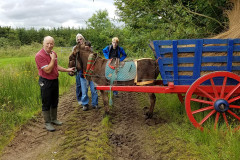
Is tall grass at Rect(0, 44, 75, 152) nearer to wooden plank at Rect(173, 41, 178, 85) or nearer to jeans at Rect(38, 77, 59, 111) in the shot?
jeans at Rect(38, 77, 59, 111)

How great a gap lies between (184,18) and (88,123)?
13.1 feet

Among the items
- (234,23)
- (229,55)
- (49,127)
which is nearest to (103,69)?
(49,127)

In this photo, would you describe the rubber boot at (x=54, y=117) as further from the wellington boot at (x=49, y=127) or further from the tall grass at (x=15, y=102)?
the tall grass at (x=15, y=102)

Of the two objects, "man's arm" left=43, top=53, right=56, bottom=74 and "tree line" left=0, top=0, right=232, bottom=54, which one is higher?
"tree line" left=0, top=0, right=232, bottom=54

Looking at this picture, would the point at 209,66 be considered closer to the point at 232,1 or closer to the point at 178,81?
the point at 178,81

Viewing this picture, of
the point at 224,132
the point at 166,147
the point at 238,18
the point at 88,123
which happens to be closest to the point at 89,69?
the point at 88,123

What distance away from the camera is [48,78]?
377cm

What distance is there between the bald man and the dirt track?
33 centimetres

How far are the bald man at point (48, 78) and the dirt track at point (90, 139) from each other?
33cm

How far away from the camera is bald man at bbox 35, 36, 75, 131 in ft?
11.7

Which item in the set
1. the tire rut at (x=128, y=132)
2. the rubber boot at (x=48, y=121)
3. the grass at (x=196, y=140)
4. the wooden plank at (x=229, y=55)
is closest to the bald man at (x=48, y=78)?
the rubber boot at (x=48, y=121)

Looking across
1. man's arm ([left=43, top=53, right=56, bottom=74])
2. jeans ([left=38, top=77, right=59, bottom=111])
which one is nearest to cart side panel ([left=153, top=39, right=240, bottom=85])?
man's arm ([left=43, top=53, right=56, bottom=74])

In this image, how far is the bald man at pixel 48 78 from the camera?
3568 millimetres

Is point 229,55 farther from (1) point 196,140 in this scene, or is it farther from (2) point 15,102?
(2) point 15,102
